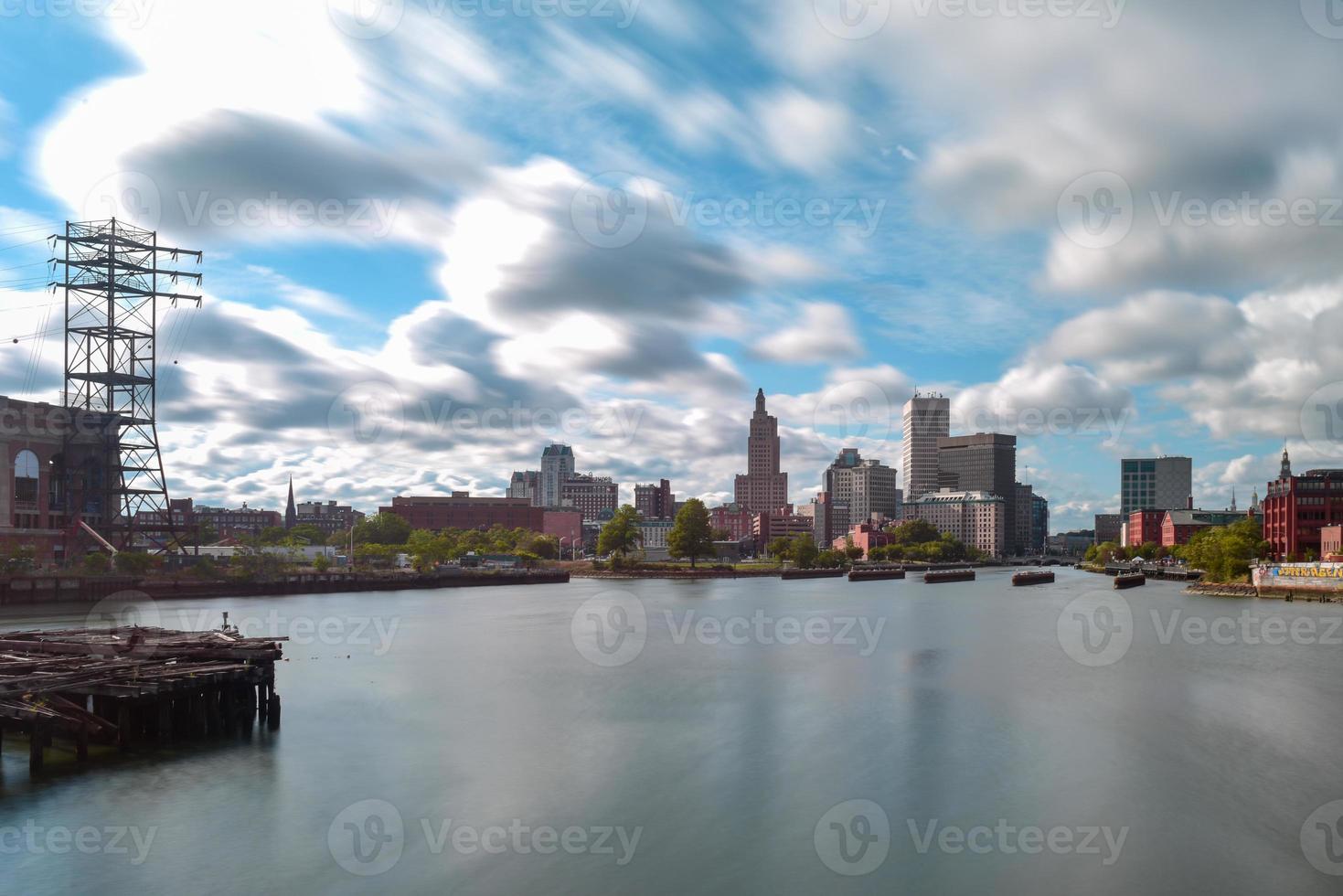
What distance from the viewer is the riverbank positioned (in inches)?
2699

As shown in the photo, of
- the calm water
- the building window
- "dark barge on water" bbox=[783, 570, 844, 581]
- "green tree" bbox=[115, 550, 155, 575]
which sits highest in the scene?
the building window

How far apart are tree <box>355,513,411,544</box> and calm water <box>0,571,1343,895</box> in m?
121

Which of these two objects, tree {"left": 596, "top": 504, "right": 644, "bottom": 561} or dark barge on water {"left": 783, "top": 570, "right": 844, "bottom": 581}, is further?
tree {"left": 596, "top": 504, "right": 644, "bottom": 561}

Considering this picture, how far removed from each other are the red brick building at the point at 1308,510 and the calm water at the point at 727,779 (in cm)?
6794

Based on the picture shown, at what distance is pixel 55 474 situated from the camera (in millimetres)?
81500

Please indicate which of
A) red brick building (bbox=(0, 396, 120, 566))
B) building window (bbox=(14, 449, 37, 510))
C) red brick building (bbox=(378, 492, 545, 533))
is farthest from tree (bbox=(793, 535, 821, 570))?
building window (bbox=(14, 449, 37, 510))

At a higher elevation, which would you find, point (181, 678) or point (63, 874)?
point (181, 678)

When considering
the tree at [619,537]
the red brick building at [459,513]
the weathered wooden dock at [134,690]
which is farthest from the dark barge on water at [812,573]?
the weathered wooden dock at [134,690]

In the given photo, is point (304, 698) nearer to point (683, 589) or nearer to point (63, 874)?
point (63, 874)

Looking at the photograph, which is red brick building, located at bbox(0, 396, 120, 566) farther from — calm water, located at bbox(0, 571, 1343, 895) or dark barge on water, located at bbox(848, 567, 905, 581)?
dark barge on water, located at bbox(848, 567, 905, 581)

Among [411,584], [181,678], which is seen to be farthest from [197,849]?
[411,584]

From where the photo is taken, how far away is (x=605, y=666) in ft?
127

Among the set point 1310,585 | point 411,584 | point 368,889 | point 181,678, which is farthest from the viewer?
point 411,584

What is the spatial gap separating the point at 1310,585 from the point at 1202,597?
8.02 m
